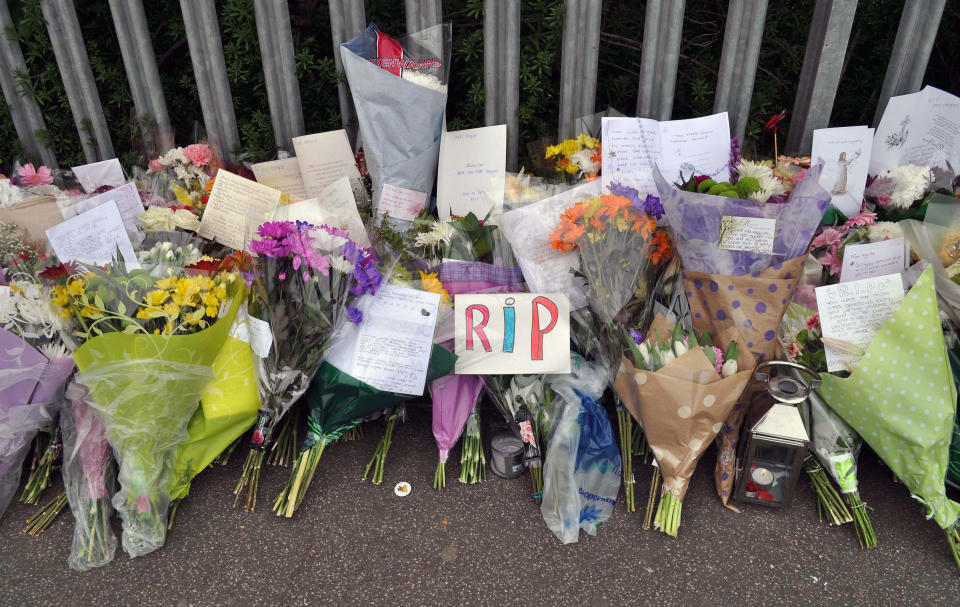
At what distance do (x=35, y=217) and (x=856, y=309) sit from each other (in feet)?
9.89

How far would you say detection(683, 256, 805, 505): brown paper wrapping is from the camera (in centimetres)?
183

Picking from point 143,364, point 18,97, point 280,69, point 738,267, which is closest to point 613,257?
point 738,267

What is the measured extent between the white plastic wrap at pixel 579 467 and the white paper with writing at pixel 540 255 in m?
0.34

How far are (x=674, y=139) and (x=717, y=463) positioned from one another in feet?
3.98

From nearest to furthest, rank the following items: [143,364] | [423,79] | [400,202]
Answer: [143,364] < [423,79] < [400,202]

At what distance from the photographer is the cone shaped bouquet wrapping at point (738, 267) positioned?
1.79 metres

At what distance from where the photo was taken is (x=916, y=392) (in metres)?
1.74

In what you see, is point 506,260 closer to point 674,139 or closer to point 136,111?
point 674,139

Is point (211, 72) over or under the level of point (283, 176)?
over

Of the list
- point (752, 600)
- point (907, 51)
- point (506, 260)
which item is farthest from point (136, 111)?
point (907, 51)

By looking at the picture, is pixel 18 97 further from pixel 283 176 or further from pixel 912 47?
pixel 912 47

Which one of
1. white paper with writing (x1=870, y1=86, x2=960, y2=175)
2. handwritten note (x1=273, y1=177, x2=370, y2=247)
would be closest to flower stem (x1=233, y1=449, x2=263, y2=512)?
handwritten note (x1=273, y1=177, x2=370, y2=247)

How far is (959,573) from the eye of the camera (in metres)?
1.67

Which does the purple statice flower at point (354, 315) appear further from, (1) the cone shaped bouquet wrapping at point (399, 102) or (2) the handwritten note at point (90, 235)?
(2) the handwritten note at point (90, 235)
